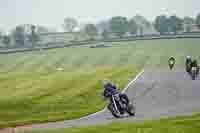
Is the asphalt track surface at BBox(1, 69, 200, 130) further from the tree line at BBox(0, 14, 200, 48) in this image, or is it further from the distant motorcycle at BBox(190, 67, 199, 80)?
the tree line at BBox(0, 14, 200, 48)

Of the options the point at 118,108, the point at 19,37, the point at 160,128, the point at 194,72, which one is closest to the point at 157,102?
the point at 118,108

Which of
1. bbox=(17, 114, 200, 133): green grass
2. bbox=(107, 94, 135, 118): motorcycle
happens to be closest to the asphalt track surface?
bbox=(107, 94, 135, 118): motorcycle

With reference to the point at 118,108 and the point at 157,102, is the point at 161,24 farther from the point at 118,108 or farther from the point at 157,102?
the point at 118,108

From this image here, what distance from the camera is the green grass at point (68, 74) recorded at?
2812 cm

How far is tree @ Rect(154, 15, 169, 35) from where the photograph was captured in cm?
17562

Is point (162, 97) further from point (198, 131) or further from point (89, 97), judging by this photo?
point (198, 131)

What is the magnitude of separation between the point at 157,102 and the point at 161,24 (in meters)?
155

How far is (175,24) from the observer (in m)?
170

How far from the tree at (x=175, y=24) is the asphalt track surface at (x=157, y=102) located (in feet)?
438

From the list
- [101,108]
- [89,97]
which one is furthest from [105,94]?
[89,97]

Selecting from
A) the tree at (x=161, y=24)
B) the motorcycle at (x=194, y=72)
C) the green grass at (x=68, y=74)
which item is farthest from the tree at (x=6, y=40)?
the motorcycle at (x=194, y=72)

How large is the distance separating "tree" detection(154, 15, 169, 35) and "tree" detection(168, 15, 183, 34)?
2.46 meters

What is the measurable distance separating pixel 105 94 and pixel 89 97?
10.8 metres

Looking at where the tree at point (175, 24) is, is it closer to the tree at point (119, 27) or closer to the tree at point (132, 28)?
the tree at point (132, 28)
